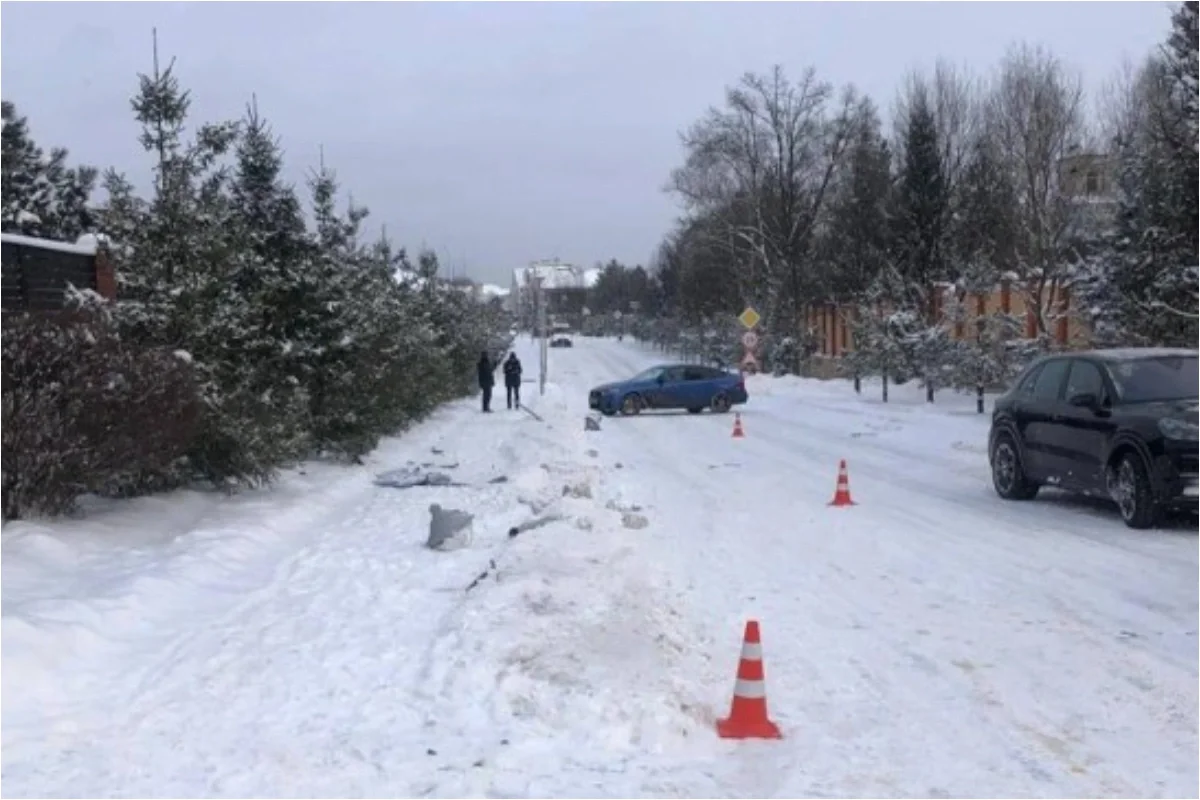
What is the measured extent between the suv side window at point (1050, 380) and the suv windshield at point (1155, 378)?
0.98m

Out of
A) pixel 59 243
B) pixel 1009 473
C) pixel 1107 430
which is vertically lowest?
pixel 1009 473

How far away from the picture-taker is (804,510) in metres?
15.7

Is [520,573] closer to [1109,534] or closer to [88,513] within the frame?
[88,513]

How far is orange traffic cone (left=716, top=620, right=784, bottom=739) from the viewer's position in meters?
6.65

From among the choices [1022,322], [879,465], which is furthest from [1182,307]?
[1022,322]

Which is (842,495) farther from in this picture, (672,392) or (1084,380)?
(672,392)

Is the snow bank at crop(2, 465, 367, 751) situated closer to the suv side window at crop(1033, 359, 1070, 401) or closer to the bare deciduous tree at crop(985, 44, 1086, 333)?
the suv side window at crop(1033, 359, 1070, 401)

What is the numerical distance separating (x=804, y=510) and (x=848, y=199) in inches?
1876

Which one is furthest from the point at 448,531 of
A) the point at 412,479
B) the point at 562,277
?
the point at 562,277

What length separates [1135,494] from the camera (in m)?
13.2

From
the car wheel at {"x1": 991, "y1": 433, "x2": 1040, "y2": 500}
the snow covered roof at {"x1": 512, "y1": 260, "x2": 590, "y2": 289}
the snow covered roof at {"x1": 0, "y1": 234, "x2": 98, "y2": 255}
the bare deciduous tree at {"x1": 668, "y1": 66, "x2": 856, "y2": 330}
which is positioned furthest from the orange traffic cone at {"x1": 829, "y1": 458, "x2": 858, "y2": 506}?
the snow covered roof at {"x1": 512, "y1": 260, "x2": 590, "y2": 289}

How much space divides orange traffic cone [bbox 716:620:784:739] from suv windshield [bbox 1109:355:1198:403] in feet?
27.4

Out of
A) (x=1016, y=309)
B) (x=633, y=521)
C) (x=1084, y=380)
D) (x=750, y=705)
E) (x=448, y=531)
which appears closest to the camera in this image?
(x=750, y=705)

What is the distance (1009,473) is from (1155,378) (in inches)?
99.2
